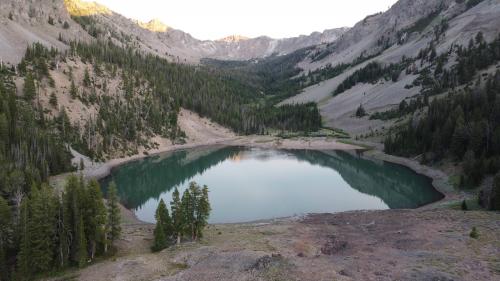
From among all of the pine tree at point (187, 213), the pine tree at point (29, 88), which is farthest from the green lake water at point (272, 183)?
the pine tree at point (29, 88)

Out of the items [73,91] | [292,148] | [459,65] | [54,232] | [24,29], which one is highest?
[24,29]

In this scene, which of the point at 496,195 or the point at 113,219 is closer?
the point at 113,219

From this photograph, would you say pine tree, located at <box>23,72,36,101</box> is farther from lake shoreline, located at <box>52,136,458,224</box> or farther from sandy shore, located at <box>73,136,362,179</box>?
sandy shore, located at <box>73,136,362,179</box>

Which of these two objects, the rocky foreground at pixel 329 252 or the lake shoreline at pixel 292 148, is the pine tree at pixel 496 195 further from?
the lake shoreline at pixel 292 148

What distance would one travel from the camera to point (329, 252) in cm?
4403

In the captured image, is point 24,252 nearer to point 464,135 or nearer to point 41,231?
point 41,231

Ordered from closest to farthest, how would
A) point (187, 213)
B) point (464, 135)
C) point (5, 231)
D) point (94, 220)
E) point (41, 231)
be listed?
point (41, 231), point (5, 231), point (94, 220), point (187, 213), point (464, 135)

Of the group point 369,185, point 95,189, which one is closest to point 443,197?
point 369,185

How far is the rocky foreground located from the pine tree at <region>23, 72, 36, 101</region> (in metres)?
74.1

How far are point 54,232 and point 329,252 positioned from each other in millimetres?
31903

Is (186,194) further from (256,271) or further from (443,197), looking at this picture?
(443,197)

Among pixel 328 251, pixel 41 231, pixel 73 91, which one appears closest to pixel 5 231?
pixel 41 231

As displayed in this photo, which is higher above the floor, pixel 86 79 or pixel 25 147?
pixel 86 79

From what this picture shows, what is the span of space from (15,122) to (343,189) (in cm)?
8142
